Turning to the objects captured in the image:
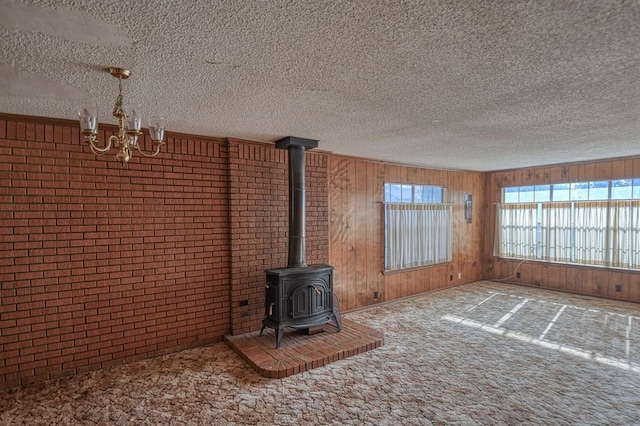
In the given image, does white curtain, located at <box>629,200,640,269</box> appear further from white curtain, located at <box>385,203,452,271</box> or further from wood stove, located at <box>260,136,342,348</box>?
wood stove, located at <box>260,136,342,348</box>

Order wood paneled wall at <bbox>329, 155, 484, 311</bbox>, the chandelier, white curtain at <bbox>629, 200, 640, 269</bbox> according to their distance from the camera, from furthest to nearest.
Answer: white curtain at <bbox>629, 200, 640, 269</bbox> < wood paneled wall at <bbox>329, 155, 484, 311</bbox> < the chandelier

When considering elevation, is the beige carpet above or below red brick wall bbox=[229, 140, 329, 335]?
below

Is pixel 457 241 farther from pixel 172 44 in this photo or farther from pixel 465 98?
pixel 172 44

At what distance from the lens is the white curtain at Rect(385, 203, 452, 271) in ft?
18.5

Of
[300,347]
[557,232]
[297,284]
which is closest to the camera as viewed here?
[300,347]

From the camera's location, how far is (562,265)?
6.25 meters

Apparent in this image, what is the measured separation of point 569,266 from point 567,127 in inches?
153

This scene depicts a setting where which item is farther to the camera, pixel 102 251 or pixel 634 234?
pixel 634 234

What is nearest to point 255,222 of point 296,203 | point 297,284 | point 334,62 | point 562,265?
point 296,203

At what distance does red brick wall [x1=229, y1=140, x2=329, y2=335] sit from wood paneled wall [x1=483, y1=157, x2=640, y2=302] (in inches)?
188

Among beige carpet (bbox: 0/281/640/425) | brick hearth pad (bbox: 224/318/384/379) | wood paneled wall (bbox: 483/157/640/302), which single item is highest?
wood paneled wall (bbox: 483/157/640/302)

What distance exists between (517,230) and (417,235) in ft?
8.08

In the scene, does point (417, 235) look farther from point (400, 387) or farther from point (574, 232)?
point (400, 387)

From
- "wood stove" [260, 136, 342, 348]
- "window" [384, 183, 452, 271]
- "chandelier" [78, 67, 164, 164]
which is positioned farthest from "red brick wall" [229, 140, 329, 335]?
"chandelier" [78, 67, 164, 164]
